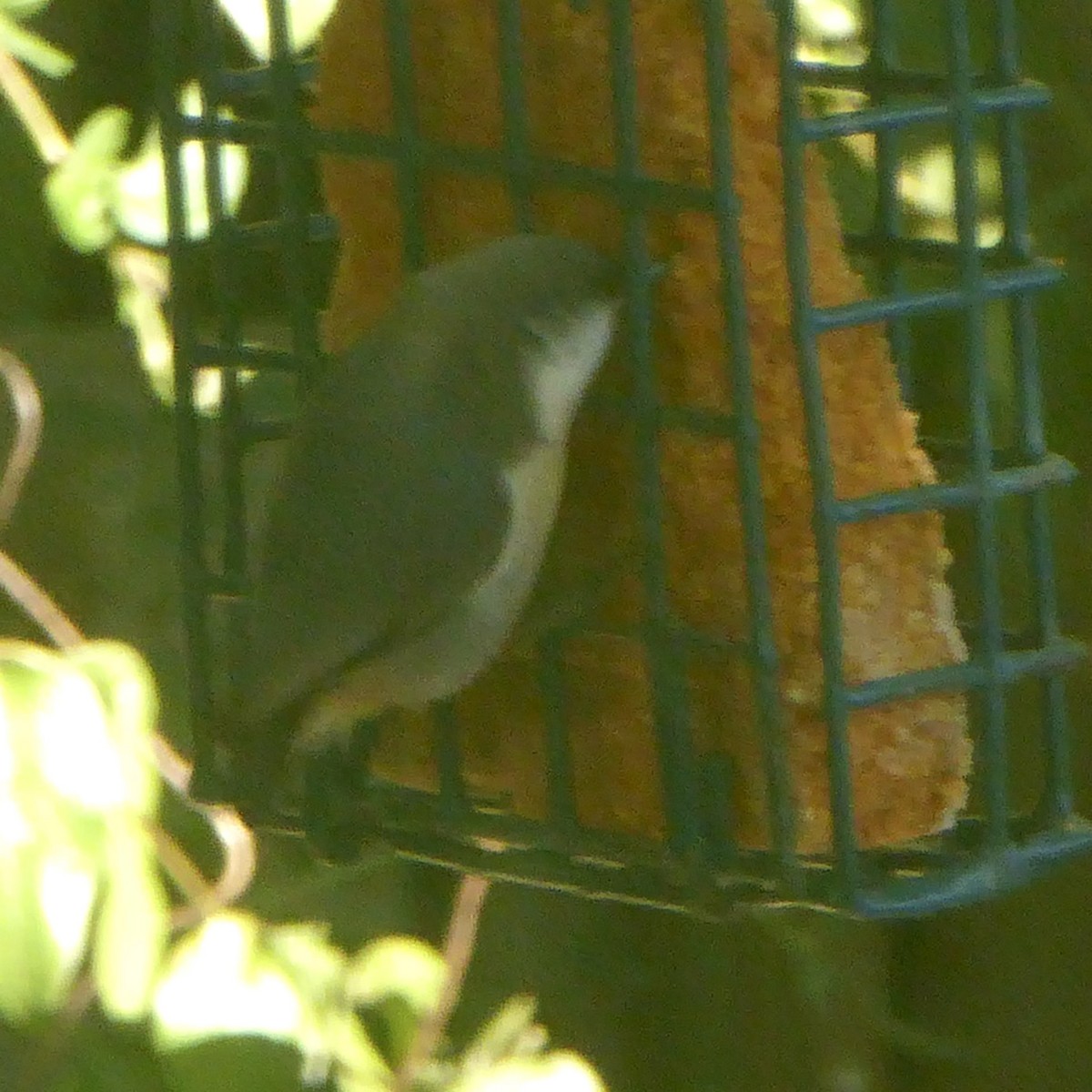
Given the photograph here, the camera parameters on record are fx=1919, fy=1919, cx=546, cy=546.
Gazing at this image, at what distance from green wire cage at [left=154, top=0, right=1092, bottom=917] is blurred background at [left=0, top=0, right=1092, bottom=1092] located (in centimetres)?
37

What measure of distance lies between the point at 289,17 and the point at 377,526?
259 mm

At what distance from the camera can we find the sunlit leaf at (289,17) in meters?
0.93

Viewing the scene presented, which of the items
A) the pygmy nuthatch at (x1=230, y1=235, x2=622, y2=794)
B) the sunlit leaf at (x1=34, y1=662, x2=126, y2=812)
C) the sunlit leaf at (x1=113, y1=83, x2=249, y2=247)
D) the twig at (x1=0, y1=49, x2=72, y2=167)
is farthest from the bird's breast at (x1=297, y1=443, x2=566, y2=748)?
the twig at (x1=0, y1=49, x2=72, y2=167)

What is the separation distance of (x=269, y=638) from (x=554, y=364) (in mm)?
182

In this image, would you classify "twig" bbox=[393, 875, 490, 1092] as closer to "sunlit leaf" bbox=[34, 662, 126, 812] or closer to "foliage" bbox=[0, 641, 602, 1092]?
"foliage" bbox=[0, 641, 602, 1092]

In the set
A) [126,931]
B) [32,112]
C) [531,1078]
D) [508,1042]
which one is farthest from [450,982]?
[32,112]

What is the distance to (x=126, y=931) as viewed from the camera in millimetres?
1025

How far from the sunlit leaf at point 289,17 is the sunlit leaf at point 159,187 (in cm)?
10

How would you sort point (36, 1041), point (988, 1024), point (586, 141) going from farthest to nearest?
1. point (988, 1024)
2. point (36, 1041)
3. point (586, 141)

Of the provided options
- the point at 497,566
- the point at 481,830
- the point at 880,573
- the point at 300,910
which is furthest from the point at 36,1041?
the point at 880,573

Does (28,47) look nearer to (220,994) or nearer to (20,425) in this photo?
(20,425)

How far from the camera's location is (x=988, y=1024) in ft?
4.76

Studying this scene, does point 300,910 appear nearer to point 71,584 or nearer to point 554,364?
point 71,584

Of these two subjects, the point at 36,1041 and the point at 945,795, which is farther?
the point at 36,1041
